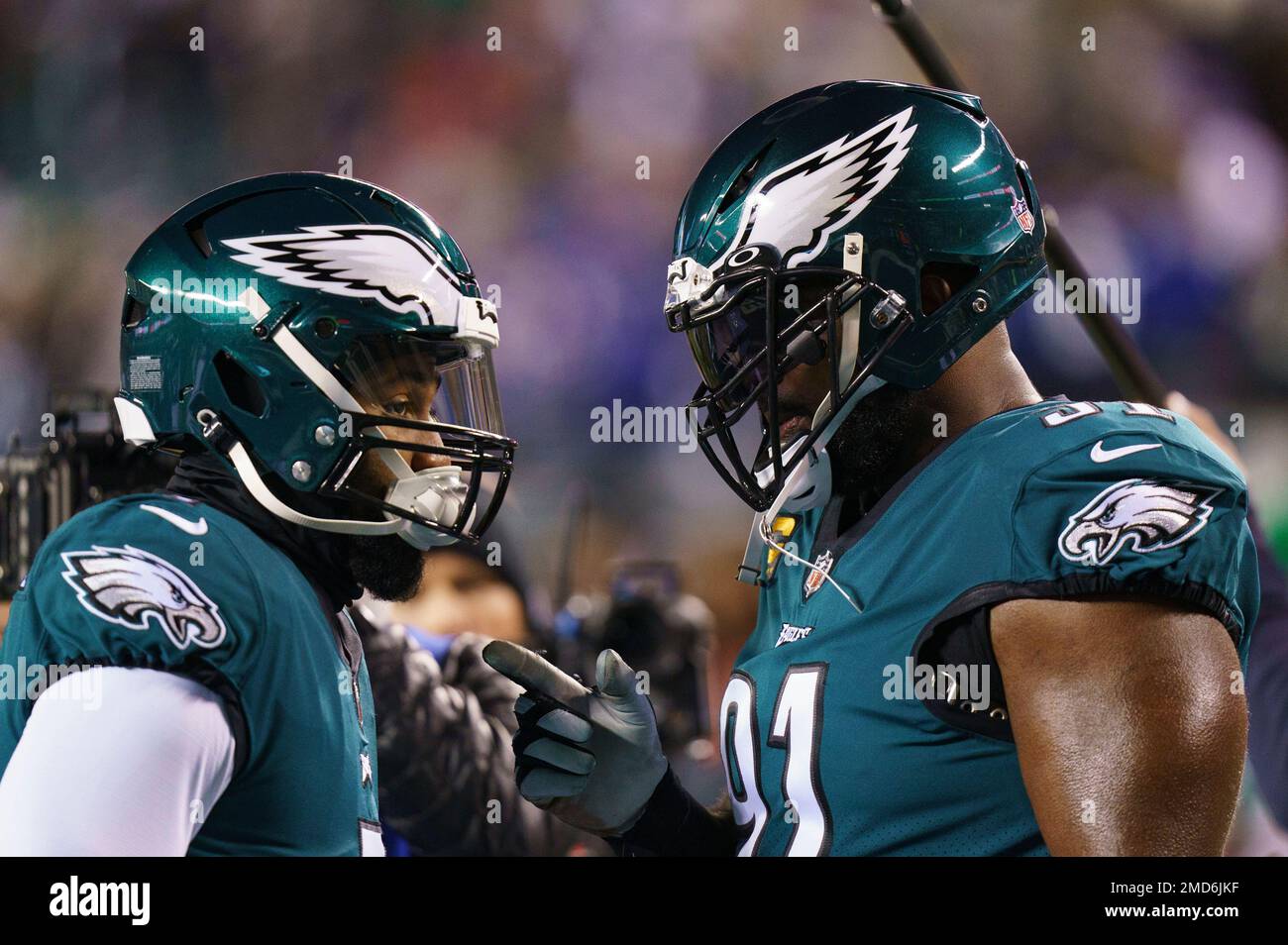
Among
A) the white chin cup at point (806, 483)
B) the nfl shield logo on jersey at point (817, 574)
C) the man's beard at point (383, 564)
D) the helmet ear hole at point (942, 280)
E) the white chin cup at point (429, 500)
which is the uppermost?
the helmet ear hole at point (942, 280)

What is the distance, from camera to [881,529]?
145 cm

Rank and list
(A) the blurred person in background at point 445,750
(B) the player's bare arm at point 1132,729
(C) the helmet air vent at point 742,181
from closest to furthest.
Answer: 1. (B) the player's bare arm at point 1132,729
2. (C) the helmet air vent at point 742,181
3. (A) the blurred person in background at point 445,750

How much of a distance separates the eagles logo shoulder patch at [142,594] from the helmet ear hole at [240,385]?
33 centimetres

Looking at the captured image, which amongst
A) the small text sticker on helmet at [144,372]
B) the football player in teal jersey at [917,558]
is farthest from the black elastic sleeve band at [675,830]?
the small text sticker on helmet at [144,372]

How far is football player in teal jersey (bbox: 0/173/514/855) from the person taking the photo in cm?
133

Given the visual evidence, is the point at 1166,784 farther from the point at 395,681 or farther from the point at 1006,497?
the point at 395,681

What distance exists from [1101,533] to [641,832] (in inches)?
29.7

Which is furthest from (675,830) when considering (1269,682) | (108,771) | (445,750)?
(1269,682)

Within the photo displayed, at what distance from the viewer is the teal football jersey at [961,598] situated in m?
1.19

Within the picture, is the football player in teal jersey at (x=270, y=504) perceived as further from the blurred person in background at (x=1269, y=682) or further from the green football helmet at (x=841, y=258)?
the blurred person in background at (x=1269, y=682)

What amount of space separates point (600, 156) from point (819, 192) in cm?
385

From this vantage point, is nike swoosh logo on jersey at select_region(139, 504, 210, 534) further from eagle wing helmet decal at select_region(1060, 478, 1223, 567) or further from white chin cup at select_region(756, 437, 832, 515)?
eagle wing helmet decal at select_region(1060, 478, 1223, 567)

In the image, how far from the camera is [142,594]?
133 centimetres
